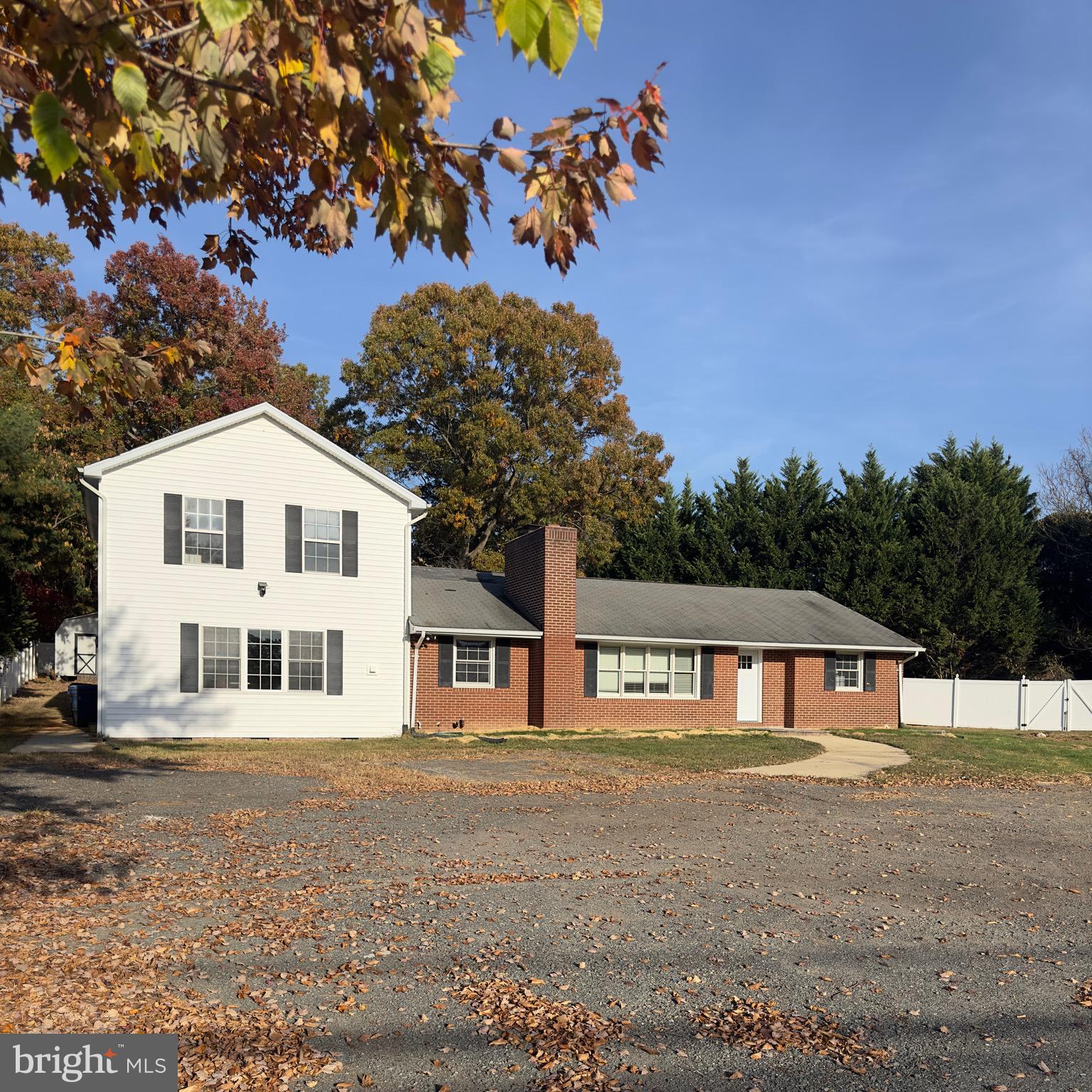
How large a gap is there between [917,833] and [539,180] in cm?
912

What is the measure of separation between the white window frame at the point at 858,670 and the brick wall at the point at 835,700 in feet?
0.33

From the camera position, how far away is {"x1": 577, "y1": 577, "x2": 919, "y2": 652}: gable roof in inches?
1044

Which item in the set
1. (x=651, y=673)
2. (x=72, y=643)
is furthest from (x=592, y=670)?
(x=72, y=643)

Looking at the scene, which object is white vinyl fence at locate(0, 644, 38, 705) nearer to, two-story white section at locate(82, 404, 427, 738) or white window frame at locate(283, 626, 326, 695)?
two-story white section at locate(82, 404, 427, 738)

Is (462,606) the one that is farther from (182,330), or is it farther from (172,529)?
(182,330)

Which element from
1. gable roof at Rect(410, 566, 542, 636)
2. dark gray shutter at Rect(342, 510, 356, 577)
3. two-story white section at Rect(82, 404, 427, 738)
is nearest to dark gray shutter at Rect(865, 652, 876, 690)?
gable roof at Rect(410, 566, 542, 636)

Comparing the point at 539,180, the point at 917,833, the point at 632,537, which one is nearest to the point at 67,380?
the point at 539,180

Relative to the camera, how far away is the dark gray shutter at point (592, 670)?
25.6 meters

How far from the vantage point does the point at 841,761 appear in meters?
19.6

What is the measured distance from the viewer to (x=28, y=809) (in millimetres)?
10578

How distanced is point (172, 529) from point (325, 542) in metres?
3.23

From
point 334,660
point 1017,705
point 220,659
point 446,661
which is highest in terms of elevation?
point 220,659

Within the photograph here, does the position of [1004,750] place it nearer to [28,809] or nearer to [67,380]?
[28,809]

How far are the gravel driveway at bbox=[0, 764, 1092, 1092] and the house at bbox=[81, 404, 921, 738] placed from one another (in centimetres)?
867
